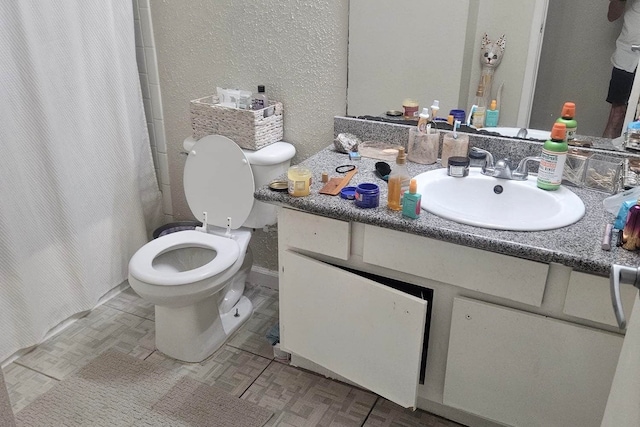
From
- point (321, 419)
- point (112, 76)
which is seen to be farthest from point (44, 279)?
point (321, 419)

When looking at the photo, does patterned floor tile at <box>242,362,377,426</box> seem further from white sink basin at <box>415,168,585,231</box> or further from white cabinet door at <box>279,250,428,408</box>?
white sink basin at <box>415,168,585,231</box>

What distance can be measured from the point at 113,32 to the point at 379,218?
1473 mm

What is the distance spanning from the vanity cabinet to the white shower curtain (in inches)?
39.3

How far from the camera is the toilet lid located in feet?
6.80

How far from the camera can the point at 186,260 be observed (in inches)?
87.0

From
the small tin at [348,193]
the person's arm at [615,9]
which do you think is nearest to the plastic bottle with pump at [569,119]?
the person's arm at [615,9]

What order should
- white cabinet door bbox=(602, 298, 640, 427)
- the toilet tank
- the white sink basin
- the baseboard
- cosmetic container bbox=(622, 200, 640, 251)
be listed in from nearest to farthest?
white cabinet door bbox=(602, 298, 640, 427), cosmetic container bbox=(622, 200, 640, 251), the white sink basin, the toilet tank, the baseboard

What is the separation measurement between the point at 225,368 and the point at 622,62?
5.67 ft

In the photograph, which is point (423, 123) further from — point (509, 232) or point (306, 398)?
point (306, 398)

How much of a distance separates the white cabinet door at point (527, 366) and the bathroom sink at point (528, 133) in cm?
63

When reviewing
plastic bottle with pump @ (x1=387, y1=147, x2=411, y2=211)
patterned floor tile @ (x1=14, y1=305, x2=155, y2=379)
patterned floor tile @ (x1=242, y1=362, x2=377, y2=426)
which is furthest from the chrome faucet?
patterned floor tile @ (x1=14, y1=305, x2=155, y2=379)

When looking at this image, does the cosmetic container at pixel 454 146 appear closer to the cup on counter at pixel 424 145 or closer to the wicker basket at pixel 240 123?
the cup on counter at pixel 424 145

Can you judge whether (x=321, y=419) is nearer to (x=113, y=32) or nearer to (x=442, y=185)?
(x=442, y=185)

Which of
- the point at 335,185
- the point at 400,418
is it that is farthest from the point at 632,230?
the point at 400,418
